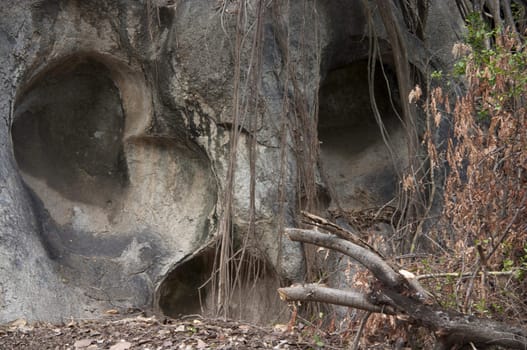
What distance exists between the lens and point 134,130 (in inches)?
265

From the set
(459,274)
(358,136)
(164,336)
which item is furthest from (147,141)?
(459,274)

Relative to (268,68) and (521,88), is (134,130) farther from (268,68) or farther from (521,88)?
(521,88)

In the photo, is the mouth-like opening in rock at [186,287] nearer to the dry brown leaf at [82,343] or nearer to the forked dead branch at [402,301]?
the dry brown leaf at [82,343]

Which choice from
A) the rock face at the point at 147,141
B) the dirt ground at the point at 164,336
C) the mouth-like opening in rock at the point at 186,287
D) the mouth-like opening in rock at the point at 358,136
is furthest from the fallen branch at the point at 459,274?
the mouth-like opening in rock at the point at 358,136

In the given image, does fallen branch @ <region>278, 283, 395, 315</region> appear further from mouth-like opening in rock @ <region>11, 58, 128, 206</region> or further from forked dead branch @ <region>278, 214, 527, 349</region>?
mouth-like opening in rock @ <region>11, 58, 128, 206</region>

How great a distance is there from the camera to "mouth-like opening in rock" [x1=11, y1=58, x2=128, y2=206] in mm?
6535

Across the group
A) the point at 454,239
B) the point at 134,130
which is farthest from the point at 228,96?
the point at 454,239

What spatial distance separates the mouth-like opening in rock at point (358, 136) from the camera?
7680 millimetres

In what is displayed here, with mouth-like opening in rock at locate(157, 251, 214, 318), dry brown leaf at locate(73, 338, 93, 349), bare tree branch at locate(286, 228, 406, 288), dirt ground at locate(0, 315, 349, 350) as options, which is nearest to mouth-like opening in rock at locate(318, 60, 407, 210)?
mouth-like opening in rock at locate(157, 251, 214, 318)

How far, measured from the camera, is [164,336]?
3979 millimetres

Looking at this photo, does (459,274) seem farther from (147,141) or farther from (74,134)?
(74,134)

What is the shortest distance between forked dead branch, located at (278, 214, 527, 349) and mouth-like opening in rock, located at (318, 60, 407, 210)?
4341 mm

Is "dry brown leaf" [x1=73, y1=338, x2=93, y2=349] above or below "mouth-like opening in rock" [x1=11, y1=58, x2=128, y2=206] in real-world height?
below

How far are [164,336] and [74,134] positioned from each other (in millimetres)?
3181
